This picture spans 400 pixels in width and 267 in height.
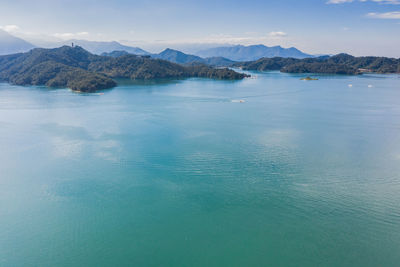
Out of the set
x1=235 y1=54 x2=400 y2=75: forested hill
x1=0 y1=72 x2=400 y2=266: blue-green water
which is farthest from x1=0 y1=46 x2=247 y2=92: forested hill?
x1=235 y1=54 x2=400 y2=75: forested hill

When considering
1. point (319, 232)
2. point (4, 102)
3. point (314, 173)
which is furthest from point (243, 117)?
point (4, 102)

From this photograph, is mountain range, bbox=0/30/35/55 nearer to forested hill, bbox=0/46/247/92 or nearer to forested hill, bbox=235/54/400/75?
forested hill, bbox=0/46/247/92

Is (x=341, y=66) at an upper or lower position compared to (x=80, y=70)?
upper

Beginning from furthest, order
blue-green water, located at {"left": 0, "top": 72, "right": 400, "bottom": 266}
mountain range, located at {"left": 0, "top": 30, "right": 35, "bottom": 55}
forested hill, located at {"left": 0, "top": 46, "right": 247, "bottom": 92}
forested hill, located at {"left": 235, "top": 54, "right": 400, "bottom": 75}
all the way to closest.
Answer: mountain range, located at {"left": 0, "top": 30, "right": 35, "bottom": 55} → forested hill, located at {"left": 235, "top": 54, "right": 400, "bottom": 75} → forested hill, located at {"left": 0, "top": 46, "right": 247, "bottom": 92} → blue-green water, located at {"left": 0, "top": 72, "right": 400, "bottom": 266}

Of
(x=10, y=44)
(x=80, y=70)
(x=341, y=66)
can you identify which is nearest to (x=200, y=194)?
(x=80, y=70)

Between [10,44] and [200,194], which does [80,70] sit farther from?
[10,44]

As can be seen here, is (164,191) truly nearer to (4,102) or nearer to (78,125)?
(78,125)
